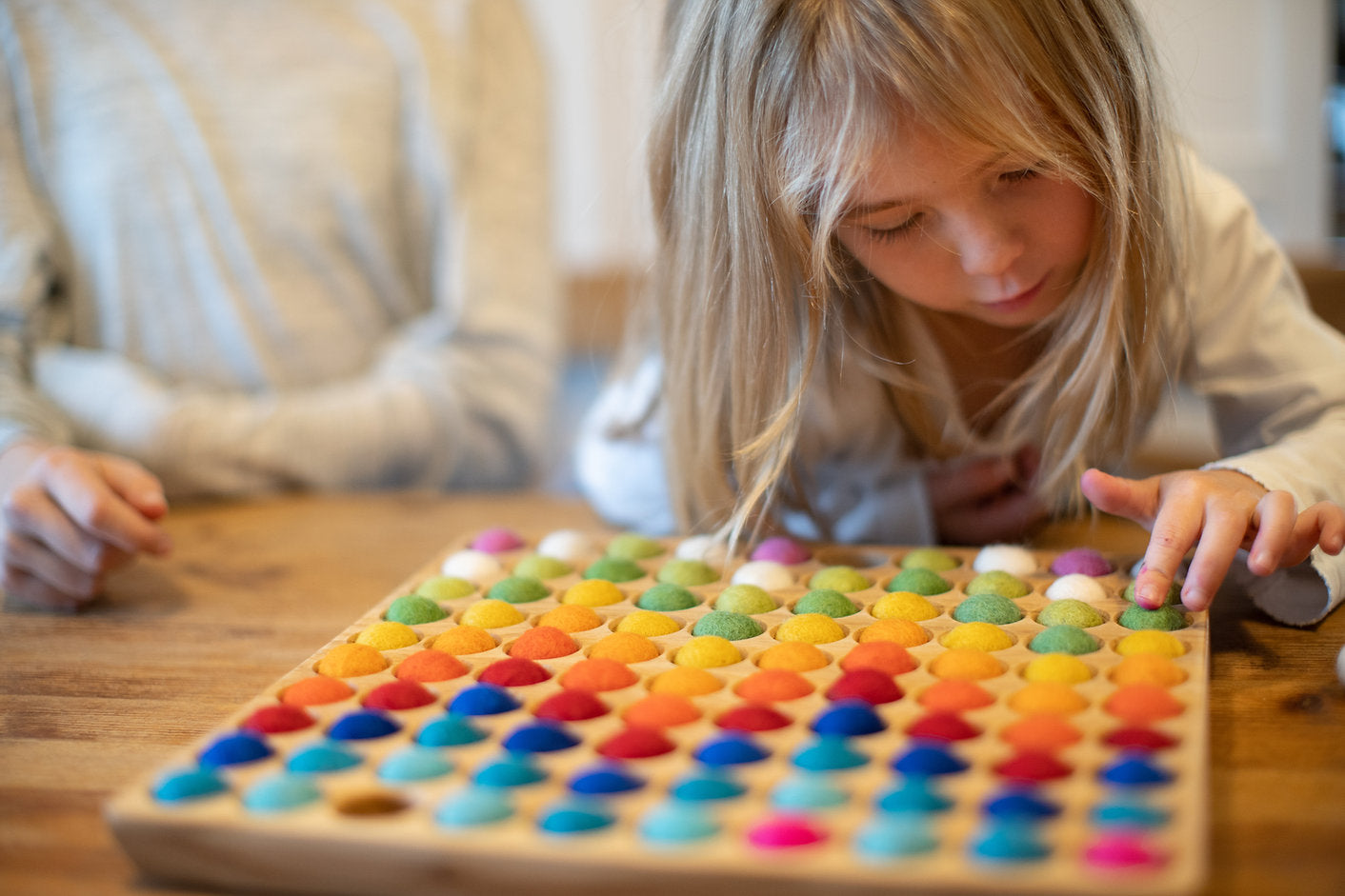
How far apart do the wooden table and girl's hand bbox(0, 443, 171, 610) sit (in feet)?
0.09

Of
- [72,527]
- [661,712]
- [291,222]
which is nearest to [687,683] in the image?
[661,712]

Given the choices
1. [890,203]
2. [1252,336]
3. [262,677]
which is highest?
[890,203]

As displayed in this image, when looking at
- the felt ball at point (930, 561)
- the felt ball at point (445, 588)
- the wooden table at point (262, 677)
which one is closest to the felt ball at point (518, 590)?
the felt ball at point (445, 588)

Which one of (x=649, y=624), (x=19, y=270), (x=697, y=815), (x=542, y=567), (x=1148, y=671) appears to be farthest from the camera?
(x=19, y=270)

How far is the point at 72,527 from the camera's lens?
760 millimetres

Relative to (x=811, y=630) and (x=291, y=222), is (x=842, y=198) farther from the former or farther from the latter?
(x=291, y=222)

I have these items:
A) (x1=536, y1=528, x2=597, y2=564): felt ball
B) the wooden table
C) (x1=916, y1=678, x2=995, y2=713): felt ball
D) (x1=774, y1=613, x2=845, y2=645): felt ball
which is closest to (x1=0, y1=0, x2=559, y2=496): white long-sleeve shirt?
the wooden table

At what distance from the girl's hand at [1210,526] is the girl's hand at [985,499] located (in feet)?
0.62

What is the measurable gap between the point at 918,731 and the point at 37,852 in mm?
370

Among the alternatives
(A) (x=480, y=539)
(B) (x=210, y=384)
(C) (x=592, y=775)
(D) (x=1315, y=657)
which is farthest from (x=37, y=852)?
(B) (x=210, y=384)

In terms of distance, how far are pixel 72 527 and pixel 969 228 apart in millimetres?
623

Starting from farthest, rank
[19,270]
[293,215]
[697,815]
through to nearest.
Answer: [293,215], [19,270], [697,815]

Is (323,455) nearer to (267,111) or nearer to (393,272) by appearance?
(393,272)

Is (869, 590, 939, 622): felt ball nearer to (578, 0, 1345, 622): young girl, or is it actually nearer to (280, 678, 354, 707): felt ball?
(578, 0, 1345, 622): young girl
